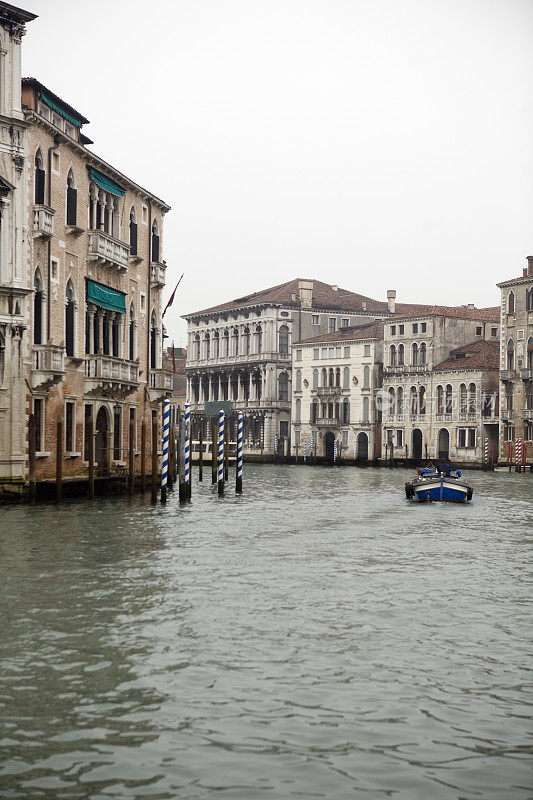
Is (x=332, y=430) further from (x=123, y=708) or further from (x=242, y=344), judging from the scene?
(x=123, y=708)

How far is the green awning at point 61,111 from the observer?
25795 mm

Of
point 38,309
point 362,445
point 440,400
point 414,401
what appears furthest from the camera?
point 362,445

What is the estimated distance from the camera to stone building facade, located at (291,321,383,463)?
224 feet

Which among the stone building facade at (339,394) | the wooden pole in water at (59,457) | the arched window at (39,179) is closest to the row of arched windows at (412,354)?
the stone building facade at (339,394)

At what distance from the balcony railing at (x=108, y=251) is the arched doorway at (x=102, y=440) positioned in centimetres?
369

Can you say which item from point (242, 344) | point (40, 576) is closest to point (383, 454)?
point (242, 344)

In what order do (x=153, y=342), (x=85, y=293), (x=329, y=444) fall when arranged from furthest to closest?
(x=329, y=444), (x=153, y=342), (x=85, y=293)

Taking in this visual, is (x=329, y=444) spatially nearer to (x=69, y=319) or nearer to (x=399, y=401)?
(x=399, y=401)

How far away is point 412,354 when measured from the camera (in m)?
65.2

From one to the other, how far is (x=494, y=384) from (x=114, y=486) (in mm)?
36308

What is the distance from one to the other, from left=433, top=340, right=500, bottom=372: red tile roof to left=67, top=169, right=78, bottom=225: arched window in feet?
124

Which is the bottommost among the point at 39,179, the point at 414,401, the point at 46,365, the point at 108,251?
the point at 46,365

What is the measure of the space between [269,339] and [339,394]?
6720 millimetres

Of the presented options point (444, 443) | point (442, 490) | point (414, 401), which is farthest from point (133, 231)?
point (414, 401)
